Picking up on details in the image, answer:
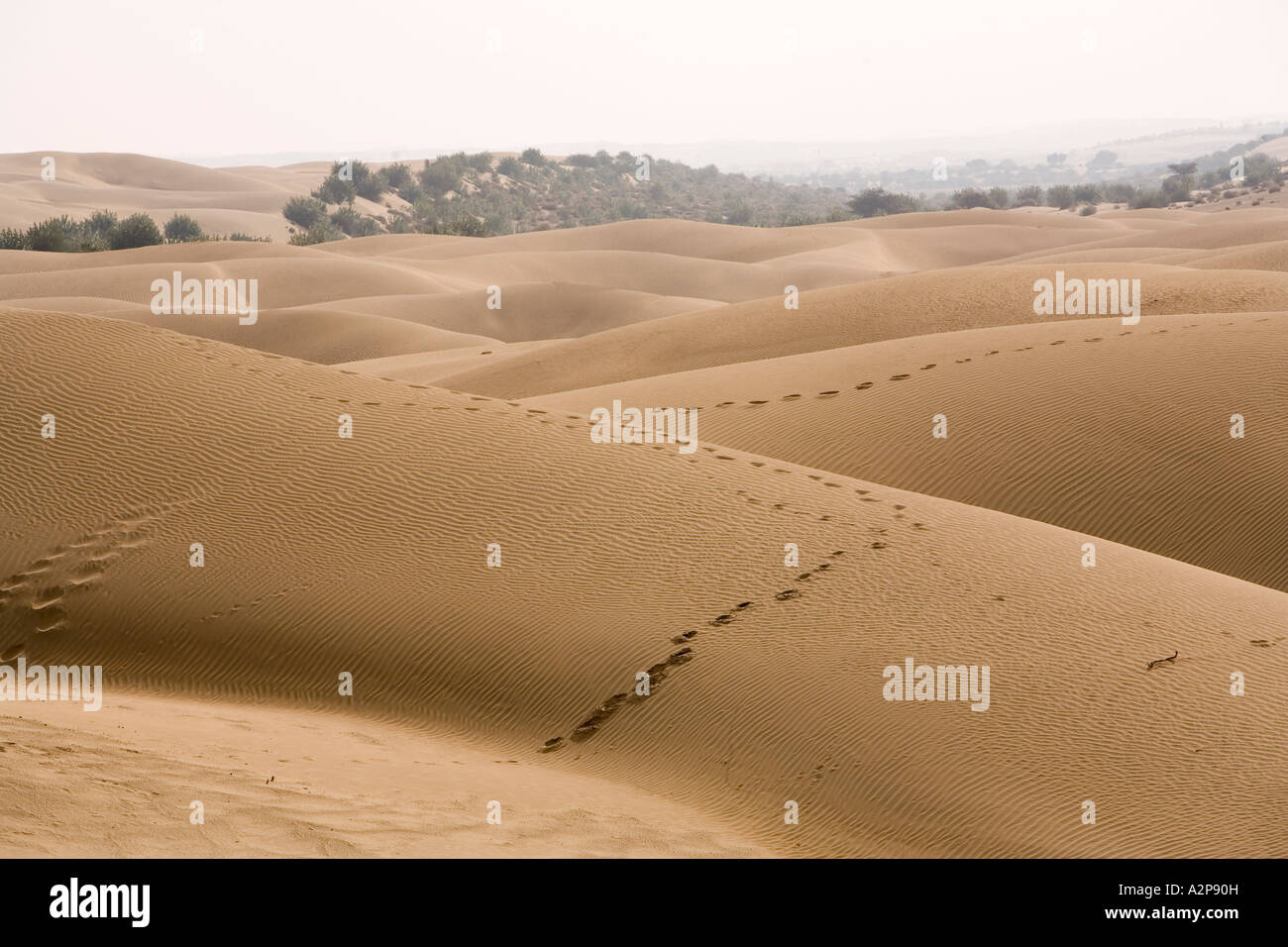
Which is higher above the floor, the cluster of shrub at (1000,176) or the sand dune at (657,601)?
the cluster of shrub at (1000,176)

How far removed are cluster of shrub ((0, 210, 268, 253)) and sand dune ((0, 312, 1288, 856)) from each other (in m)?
40.0

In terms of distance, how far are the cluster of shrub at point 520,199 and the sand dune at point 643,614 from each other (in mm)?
51363

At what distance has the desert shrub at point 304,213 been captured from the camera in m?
69.5

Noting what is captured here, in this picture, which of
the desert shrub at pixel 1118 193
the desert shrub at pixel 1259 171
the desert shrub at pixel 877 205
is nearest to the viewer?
the desert shrub at pixel 1259 171

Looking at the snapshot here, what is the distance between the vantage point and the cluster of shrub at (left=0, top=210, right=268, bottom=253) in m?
46.5

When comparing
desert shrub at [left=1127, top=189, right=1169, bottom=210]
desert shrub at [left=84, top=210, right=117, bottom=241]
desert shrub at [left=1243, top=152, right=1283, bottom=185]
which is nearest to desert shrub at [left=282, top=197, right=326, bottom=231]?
desert shrub at [left=84, top=210, right=117, bottom=241]

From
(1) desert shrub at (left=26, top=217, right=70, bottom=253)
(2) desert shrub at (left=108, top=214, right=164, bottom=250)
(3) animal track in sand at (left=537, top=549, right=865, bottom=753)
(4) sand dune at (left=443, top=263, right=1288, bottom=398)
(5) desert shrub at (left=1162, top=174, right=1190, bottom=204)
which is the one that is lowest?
(3) animal track in sand at (left=537, top=549, right=865, bottom=753)

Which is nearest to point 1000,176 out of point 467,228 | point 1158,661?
point 467,228

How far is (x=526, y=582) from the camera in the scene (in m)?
8.37

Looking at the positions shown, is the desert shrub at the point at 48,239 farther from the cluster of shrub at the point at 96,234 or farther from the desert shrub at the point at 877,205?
the desert shrub at the point at 877,205

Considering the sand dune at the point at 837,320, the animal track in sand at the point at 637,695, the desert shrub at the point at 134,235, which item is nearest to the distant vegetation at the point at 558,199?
the desert shrub at the point at 134,235

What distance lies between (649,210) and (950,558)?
7922 cm

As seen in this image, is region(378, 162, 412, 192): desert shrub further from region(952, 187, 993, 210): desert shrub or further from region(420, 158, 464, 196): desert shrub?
region(952, 187, 993, 210): desert shrub
